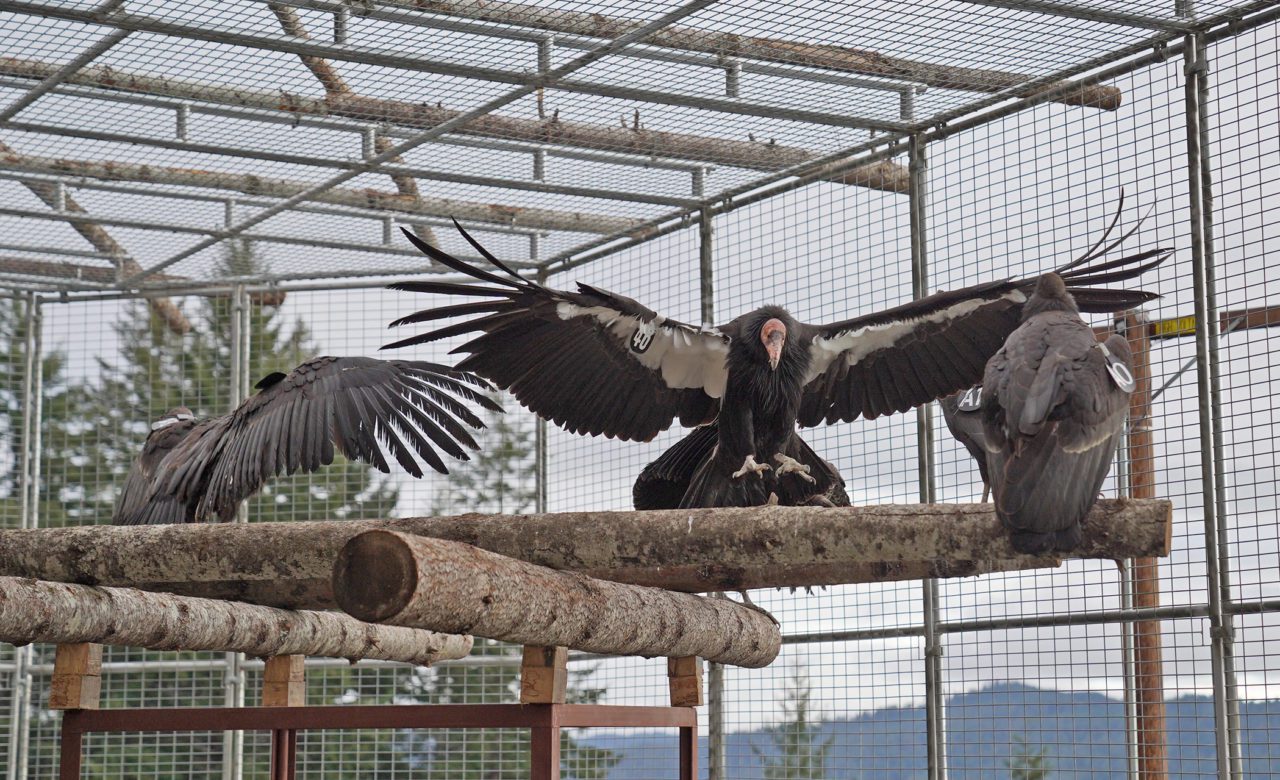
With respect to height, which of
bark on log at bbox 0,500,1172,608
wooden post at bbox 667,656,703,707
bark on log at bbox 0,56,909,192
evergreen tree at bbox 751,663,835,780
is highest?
bark on log at bbox 0,56,909,192

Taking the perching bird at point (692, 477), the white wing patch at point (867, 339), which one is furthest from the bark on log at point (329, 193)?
the white wing patch at point (867, 339)

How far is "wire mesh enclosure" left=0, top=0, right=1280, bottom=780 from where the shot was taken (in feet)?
14.6

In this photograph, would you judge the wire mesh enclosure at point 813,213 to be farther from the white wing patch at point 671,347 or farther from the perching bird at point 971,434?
the white wing patch at point 671,347

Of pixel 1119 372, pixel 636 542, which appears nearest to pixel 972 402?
pixel 1119 372

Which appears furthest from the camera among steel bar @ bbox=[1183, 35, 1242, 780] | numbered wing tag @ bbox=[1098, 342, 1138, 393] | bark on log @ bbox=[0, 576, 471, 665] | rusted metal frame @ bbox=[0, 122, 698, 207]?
rusted metal frame @ bbox=[0, 122, 698, 207]

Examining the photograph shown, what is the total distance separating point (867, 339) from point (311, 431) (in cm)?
214

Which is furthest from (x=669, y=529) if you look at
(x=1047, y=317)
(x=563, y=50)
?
(x=563, y=50)

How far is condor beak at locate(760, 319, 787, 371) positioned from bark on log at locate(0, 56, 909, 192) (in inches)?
48.8

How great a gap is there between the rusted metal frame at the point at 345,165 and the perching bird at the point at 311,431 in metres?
1.04

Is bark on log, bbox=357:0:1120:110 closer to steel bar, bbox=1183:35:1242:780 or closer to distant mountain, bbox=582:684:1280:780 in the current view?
steel bar, bbox=1183:35:1242:780

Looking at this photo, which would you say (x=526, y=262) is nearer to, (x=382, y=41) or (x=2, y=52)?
(x=382, y=41)

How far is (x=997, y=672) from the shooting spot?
195 inches

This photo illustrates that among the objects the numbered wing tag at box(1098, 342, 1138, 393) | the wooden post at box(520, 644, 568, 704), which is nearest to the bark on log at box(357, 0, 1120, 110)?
the numbered wing tag at box(1098, 342, 1138, 393)

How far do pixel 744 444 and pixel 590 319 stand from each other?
2.39ft
